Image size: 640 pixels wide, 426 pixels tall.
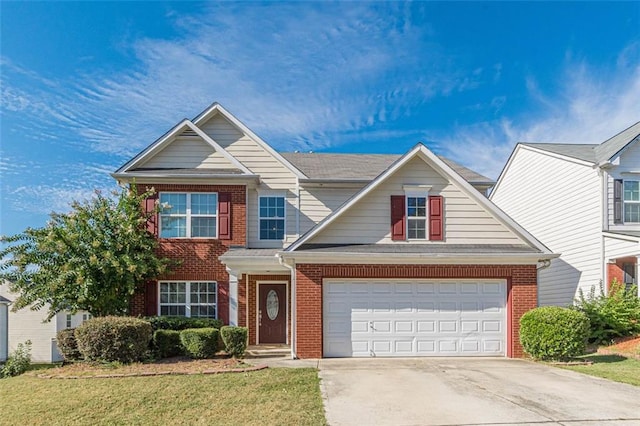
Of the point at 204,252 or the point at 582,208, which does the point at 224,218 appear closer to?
the point at 204,252

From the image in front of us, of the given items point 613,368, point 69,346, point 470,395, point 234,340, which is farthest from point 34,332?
point 613,368

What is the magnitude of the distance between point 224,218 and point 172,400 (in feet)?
25.9

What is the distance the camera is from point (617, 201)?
17547mm

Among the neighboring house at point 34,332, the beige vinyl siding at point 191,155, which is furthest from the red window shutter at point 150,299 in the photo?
the neighboring house at point 34,332

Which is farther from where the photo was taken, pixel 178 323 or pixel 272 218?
pixel 272 218

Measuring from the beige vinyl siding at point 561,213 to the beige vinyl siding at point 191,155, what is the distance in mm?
12865

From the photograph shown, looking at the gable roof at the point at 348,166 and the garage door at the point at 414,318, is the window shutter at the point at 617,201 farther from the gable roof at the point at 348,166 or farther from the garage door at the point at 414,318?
the garage door at the point at 414,318

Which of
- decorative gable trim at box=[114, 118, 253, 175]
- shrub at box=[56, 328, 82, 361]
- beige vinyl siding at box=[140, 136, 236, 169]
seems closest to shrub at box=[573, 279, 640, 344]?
decorative gable trim at box=[114, 118, 253, 175]

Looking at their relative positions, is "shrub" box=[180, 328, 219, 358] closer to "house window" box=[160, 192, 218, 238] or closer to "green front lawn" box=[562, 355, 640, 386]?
"house window" box=[160, 192, 218, 238]

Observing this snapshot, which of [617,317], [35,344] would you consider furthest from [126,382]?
[35,344]

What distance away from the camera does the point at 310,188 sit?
17641 mm

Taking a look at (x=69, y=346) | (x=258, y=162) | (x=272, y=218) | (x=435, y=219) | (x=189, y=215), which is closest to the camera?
(x=69, y=346)

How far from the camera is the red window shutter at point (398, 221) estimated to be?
14.5 metres

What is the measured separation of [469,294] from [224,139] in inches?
378
